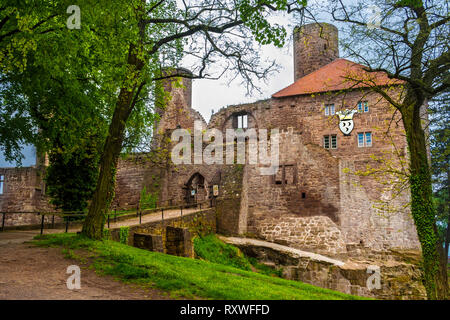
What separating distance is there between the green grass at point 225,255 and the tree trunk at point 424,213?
317 inches

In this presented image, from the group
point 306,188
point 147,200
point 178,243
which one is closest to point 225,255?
point 178,243

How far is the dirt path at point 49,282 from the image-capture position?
20.6 ft

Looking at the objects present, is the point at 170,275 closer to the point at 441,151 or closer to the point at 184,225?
the point at 184,225

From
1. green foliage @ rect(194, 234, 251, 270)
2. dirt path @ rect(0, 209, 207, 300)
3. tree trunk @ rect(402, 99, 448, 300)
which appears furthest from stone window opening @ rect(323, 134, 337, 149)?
dirt path @ rect(0, 209, 207, 300)

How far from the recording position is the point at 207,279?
8047 millimetres

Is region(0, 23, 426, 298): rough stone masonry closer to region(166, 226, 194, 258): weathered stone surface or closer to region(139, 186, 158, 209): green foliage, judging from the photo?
region(139, 186, 158, 209): green foliage

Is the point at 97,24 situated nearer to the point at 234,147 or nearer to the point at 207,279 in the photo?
the point at 207,279

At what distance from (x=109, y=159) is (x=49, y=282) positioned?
4.52 m

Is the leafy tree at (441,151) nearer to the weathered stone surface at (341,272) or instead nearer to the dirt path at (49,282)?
the weathered stone surface at (341,272)

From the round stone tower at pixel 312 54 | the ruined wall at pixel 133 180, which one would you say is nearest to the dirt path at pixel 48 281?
the ruined wall at pixel 133 180

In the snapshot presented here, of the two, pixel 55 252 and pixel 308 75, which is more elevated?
pixel 308 75

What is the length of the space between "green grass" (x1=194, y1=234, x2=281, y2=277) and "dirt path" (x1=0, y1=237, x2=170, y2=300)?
25.7ft

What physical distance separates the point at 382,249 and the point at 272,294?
1577 cm

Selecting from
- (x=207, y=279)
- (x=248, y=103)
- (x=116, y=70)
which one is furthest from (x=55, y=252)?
(x=248, y=103)
